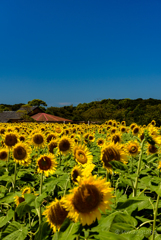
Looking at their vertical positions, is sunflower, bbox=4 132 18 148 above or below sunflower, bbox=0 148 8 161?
above

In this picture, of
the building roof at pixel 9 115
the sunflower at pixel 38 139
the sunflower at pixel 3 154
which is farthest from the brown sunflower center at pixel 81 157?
the building roof at pixel 9 115

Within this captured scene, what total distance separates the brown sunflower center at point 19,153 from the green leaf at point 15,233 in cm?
135

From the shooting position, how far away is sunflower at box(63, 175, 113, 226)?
1165 millimetres

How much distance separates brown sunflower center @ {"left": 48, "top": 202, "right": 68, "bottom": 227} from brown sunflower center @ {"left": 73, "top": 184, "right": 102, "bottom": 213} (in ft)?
1.16

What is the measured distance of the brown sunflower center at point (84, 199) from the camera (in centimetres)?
117

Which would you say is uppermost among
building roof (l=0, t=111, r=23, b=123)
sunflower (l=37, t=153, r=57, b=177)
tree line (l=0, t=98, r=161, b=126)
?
tree line (l=0, t=98, r=161, b=126)

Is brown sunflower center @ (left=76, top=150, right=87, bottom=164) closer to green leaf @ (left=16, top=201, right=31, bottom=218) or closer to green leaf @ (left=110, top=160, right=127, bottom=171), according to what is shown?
green leaf @ (left=16, top=201, right=31, bottom=218)

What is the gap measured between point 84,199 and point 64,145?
2.48 meters

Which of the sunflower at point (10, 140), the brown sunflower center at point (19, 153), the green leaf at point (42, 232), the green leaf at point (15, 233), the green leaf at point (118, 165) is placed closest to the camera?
the green leaf at point (42, 232)

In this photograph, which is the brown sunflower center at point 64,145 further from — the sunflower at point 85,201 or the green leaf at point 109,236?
the green leaf at point 109,236

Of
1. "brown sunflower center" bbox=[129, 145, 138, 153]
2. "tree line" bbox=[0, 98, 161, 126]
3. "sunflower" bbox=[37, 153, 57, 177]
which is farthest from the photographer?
"tree line" bbox=[0, 98, 161, 126]

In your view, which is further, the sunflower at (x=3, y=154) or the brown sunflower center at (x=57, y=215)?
the sunflower at (x=3, y=154)

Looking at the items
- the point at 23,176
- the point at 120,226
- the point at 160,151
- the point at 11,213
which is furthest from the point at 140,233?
the point at 160,151

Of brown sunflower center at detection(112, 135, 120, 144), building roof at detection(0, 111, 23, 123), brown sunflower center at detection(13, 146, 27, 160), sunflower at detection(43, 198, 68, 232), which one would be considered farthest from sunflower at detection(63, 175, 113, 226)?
building roof at detection(0, 111, 23, 123)
